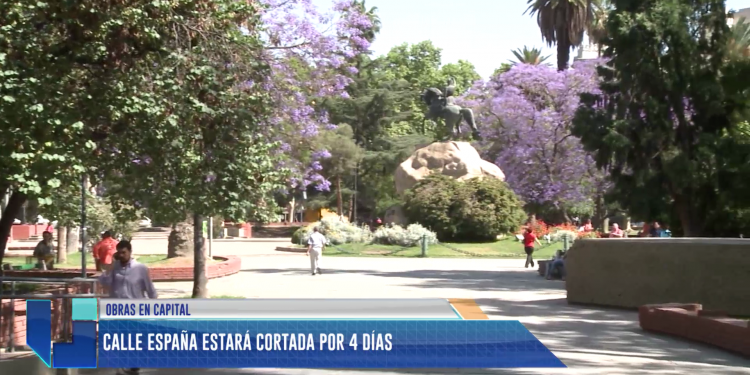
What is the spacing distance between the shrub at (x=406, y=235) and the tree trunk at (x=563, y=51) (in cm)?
1965

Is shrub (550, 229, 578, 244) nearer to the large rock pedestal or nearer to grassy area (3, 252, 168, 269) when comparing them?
the large rock pedestal

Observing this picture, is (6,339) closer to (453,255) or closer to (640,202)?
(640,202)

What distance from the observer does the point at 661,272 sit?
60.6ft

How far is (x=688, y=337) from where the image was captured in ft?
47.0

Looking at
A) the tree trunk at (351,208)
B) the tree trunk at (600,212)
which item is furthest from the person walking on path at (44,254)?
the tree trunk at (351,208)

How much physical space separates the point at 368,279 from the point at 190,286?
491 centimetres

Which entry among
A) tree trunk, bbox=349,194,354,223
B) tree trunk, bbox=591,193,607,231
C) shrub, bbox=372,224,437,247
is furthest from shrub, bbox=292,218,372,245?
tree trunk, bbox=349,194,354,223

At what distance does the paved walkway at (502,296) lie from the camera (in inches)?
468

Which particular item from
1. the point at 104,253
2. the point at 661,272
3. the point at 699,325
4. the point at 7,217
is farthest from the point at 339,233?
the point at 699,325

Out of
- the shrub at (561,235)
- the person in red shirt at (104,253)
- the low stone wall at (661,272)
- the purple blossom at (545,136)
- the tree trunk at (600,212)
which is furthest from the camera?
the tree trunk at (600,212)

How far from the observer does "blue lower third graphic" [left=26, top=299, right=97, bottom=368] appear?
812 centimetres

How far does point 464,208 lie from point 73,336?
1436 inches

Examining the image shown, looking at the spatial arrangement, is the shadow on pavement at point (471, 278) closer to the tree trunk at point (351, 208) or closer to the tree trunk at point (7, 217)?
the tree trunk at point (7, 217)

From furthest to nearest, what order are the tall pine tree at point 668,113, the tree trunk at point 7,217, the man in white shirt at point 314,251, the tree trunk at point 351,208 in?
1. the tree trunk at point 351,208
2. the man in white shirt at point 314,251
3. the tall pine tree at point 668,113
4. the tree trunk at point 7,217
